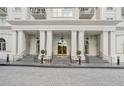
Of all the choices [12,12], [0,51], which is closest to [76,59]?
[0,51]

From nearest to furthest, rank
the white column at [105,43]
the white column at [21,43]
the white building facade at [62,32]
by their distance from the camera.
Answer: the white column at [105,43] → the white building facade at [62,32] → the white column at [21,43]

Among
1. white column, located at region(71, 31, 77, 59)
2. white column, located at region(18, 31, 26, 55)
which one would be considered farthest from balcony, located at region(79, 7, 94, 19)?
white column, located at region(18, 31, 26, 55)

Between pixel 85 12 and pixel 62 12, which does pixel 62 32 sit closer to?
pixel 62 12

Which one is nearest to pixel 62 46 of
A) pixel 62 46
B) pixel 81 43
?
pixel 62 46

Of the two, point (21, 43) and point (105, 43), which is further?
point (21, 43)

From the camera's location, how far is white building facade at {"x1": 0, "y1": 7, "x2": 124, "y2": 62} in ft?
71.7

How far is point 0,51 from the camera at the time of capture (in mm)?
25078

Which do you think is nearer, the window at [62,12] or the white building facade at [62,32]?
the white building facade at [62,32]

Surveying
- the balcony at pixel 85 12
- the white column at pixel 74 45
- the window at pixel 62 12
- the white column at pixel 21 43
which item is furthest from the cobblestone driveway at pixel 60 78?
the balcony at pixel 85 12

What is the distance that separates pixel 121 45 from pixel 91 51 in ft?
13.8

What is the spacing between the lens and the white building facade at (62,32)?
21.9 m

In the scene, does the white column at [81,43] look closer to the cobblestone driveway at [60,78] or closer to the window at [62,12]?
the window at [62,12]

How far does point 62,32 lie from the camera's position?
78.3ft

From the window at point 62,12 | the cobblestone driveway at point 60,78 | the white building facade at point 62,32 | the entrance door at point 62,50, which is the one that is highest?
the window at point 62,12
